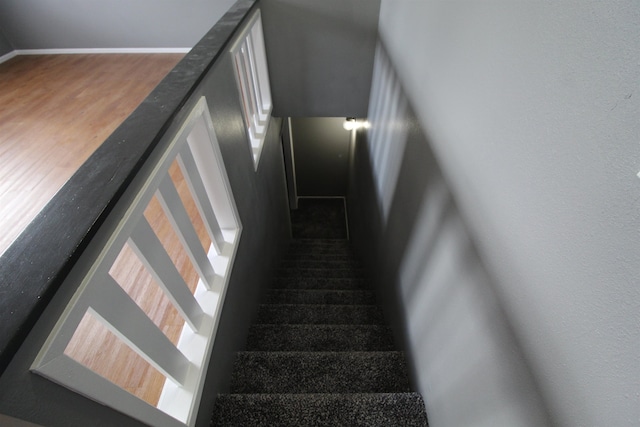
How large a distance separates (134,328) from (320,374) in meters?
1.05

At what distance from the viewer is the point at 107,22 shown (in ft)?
12.6

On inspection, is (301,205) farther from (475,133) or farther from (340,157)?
(475,133)

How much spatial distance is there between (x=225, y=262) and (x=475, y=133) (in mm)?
1212

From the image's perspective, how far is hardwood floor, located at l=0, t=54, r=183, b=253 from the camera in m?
2.08

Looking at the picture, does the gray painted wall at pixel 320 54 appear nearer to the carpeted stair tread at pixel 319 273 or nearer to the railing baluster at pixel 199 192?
the carpeted stair tread at pixel 319 273

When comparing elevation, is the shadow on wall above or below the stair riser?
below

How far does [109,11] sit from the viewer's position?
12.4 ft

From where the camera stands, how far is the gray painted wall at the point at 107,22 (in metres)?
3.72

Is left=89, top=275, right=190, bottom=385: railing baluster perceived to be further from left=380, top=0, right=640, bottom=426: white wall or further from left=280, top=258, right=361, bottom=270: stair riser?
left=280, top=258, right=361, bottom=270: stair riser

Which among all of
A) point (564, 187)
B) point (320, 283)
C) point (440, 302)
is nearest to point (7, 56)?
point (320, 283)

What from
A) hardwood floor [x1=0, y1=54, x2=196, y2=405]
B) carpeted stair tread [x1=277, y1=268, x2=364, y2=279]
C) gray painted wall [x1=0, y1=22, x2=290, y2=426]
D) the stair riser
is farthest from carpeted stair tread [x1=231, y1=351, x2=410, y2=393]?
the stair riser

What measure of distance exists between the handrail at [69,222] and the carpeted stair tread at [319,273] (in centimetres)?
263

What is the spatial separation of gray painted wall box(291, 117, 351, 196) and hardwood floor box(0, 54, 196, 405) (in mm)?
2475

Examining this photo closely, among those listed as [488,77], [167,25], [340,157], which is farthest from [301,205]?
[488,77]
